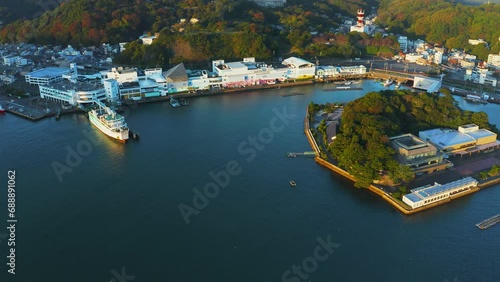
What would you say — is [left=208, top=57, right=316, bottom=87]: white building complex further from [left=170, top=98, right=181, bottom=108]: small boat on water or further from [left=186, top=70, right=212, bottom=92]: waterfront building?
[left=170, top=98, right=181, bottom=108]: small boat on water

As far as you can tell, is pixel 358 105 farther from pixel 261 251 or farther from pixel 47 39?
pixel 47 39

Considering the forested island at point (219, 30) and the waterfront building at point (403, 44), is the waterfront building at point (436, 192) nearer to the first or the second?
the forested island at point (219, 30)

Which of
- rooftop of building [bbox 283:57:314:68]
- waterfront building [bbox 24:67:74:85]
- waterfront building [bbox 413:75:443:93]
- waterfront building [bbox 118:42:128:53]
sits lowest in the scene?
waterfront building [bbox 413:75:443:93]

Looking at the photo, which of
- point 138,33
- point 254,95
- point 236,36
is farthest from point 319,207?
point 138,33

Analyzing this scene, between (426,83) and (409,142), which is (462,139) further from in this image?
(426,83)

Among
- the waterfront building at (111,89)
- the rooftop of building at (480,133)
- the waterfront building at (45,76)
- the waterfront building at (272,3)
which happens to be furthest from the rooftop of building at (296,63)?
the waterfront building at (272,3)

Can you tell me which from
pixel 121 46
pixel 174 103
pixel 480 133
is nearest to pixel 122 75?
pixel 174 103

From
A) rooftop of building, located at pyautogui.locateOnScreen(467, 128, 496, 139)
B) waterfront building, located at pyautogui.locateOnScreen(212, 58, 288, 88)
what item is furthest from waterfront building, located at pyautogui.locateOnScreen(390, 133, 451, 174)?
waterfront building, located at pyautogui.locateOnScreen(212, 58, 288, 88)
